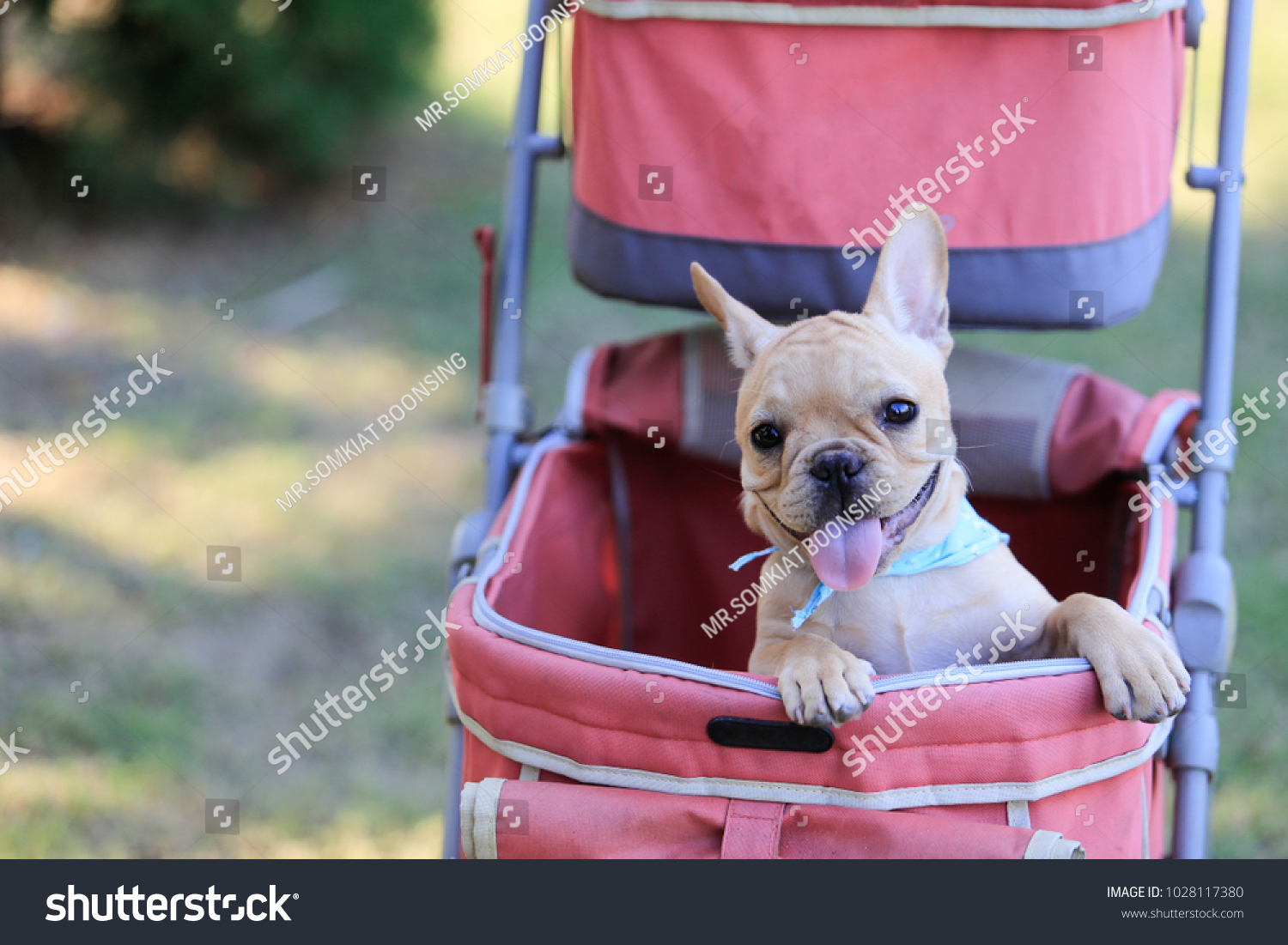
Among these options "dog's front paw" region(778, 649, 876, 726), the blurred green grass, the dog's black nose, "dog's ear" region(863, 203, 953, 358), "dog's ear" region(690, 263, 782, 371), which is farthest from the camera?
the blurred green grass

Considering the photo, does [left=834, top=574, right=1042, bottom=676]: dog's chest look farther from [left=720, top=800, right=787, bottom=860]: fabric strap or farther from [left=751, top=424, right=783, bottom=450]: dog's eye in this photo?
[left=720, top=800, right=787, bottom=860]: fabric strap

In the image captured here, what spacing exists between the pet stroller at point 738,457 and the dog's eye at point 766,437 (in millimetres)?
409

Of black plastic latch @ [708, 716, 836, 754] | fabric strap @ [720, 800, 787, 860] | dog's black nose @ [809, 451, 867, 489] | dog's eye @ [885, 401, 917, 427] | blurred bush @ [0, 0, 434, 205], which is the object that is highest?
blurred bush @ [0, 0, 434, 205]

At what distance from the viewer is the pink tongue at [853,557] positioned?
6.24 ft

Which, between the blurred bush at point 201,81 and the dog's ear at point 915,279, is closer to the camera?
the dog's ear at point 915,279

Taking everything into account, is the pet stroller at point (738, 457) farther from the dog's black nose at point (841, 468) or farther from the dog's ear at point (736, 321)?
the dog's black nose at point (841, 468)

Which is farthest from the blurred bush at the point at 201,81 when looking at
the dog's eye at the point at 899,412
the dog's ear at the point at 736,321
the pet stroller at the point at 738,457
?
the dog's eye at the point at 899,412

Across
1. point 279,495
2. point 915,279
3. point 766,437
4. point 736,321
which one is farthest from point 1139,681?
point 279,495

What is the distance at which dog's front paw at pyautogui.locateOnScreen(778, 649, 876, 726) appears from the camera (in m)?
1.66

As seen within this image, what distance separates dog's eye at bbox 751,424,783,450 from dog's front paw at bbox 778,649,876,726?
440 millimetres

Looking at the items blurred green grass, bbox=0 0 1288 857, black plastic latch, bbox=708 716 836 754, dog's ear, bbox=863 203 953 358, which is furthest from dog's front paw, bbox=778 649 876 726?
blurred green grass, bbox=0 0 1288 857

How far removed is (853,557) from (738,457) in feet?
2.92
